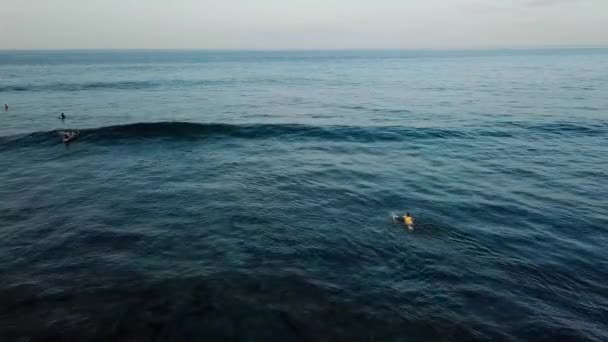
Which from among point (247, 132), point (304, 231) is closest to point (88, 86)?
point (247, 132)

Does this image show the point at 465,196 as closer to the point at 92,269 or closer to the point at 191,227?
the point at 191,227

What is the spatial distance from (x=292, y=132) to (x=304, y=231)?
27.3m

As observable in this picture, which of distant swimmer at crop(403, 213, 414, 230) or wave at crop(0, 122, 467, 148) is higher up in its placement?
wave at crop(0, 122, 467, 148)

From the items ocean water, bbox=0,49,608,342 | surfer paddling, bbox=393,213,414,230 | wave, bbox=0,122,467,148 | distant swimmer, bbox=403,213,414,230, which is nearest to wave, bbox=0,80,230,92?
ocean water, bbox=0,49,608,342

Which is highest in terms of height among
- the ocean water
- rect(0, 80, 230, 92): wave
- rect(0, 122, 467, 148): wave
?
rect(0, 80, 230, 92): wave

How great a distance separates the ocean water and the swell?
0.33 m

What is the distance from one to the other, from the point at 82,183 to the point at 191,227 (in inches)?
531

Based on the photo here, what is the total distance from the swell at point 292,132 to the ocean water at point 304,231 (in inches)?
12.9

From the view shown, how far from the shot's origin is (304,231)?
23.5m

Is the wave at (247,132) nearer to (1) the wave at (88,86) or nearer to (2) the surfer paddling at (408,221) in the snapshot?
(2) the surfer paddling at (408,221)

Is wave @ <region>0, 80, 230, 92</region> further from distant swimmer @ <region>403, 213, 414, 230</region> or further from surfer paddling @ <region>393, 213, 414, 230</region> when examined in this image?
distant swimmer @ <region>403, 213, 414, 230</region>

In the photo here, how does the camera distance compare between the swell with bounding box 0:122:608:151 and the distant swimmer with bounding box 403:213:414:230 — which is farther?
the swell with bounding box 0:122:608:151

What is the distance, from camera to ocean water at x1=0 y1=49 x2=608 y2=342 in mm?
16047

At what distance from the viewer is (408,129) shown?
1944 inches
